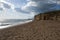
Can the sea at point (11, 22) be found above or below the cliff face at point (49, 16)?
below

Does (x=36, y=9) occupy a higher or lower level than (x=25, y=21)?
higher

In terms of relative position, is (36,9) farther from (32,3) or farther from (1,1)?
(1,1)

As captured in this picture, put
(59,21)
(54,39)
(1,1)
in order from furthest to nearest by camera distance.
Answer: (59,21)
(1,1)
(54,39)

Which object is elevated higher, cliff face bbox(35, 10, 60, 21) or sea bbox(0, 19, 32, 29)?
cliff face bbox(35, 10, 60, 21)

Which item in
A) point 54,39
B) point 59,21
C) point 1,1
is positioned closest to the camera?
point 54,39

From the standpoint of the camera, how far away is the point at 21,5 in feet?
14.1

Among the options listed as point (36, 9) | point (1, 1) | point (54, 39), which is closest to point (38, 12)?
point (36, 9)

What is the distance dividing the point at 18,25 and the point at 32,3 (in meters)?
0.83

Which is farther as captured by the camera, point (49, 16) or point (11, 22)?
point (49, 16)

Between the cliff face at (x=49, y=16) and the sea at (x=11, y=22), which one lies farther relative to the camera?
the cliff face at (x=49, y=16)

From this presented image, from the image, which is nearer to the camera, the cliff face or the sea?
the sea

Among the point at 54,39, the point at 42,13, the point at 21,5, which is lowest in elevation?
the point at 54,39

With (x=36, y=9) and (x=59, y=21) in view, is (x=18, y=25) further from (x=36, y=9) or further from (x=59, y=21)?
(x=59, y=21)

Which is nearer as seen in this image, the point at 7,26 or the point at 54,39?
the point at 54,39
